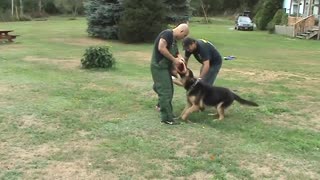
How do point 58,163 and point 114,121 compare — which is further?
point 114,121

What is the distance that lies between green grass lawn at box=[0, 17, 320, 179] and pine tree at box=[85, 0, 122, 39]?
1272cm

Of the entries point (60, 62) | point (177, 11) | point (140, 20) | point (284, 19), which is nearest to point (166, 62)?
point (60, 62)

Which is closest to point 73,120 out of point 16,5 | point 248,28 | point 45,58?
point 45,58

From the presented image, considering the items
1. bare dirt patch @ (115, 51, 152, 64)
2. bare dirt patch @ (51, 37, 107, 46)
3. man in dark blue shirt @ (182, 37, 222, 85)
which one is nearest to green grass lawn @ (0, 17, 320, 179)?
man in dark blue shirt @ (182, 37, 222, 85)

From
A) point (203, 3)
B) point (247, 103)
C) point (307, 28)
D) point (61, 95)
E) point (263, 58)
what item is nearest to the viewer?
point (247, 103)

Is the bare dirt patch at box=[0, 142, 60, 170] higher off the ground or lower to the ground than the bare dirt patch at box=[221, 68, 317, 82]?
higher

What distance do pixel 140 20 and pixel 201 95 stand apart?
16806 mm

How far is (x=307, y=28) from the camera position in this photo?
3422cm

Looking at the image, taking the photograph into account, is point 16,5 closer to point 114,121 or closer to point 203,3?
point 203,3

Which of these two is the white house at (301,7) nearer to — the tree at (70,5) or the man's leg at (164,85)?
the tree at (70,5)

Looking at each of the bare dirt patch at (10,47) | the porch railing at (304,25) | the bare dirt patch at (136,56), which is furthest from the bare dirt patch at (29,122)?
the porch railing at (304,25)

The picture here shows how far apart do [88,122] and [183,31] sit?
6.93ft

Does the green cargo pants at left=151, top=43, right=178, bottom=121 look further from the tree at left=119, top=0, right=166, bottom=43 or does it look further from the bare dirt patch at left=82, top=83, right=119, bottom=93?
the tree at left=119, top=0, right=166, bottom=43

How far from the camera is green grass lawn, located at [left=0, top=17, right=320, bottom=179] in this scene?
5.30 meters
